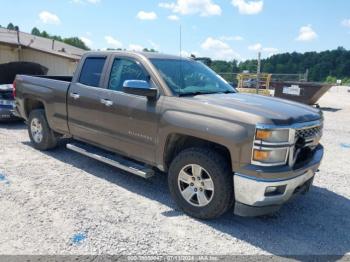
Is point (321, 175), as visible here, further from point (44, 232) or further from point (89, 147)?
point (44, 232)

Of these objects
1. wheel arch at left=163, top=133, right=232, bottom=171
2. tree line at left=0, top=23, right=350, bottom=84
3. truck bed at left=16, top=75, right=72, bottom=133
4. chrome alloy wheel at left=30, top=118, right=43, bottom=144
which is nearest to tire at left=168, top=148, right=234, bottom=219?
wheel arch at left=163, top=133, right=232, bottom=171

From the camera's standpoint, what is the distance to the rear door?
5.16 m

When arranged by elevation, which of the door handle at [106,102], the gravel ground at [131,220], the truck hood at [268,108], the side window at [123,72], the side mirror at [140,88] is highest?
the side window at [123,72]

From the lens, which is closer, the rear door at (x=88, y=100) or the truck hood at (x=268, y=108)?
the truck hood at (x=268, y=108)

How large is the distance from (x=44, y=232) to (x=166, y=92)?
2147 millimetres

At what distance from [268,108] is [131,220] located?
80.7 inches

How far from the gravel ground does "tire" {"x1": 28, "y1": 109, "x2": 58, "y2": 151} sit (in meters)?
0.80

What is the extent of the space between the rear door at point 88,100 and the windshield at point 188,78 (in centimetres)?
101

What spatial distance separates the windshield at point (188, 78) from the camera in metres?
4.56

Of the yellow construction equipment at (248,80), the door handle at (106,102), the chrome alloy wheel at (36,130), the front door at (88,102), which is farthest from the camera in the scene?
the yellow construction equipment at (248,80)

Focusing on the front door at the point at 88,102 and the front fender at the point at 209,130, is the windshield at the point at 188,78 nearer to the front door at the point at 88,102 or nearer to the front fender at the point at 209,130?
the front fender at the point at 209,130

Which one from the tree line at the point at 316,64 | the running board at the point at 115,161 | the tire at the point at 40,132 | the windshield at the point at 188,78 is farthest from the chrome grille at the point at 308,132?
the tree line at the point at 316,64

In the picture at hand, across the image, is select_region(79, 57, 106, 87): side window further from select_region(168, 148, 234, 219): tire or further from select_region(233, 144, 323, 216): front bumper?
select_region(233, 144, 323, 216): front bumper

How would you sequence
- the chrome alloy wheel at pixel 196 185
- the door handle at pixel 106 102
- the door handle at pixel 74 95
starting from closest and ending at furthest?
1. the chrome alloy wheel at pixel 196 185
2. the door handle at pixel 106 102
3. the door handle at pixel 74 95
